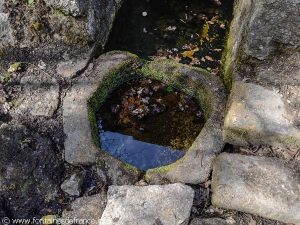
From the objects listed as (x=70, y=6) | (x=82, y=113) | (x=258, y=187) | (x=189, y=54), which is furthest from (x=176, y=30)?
(x=258, y=187)

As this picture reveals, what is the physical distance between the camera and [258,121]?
380 cm

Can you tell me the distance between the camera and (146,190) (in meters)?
3.55

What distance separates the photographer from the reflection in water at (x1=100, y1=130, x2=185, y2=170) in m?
4.09

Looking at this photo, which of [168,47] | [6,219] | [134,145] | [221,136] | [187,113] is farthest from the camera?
[168,47]

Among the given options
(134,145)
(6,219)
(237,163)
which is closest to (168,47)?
(134,145)

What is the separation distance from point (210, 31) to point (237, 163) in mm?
2874

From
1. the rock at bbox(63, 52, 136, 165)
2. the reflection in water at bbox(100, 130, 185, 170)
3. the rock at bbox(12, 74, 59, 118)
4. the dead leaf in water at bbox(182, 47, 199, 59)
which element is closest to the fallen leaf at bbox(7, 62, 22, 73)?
the rock at bbox(12, 74, 59, 118)

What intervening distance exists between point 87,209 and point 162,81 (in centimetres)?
205

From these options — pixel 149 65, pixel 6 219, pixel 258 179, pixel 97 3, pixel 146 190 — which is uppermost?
pixel 97 3

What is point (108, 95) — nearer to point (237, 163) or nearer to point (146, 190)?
point (146, 190)

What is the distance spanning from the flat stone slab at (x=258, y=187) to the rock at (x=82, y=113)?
1.34m

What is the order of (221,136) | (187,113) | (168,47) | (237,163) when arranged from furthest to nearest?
(168,47), (187,113), (221,136), (237,163)

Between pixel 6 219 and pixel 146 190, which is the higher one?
Answer: pixel 146 190

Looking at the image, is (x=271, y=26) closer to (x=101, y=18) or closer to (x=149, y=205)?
(x=149, y=205)
